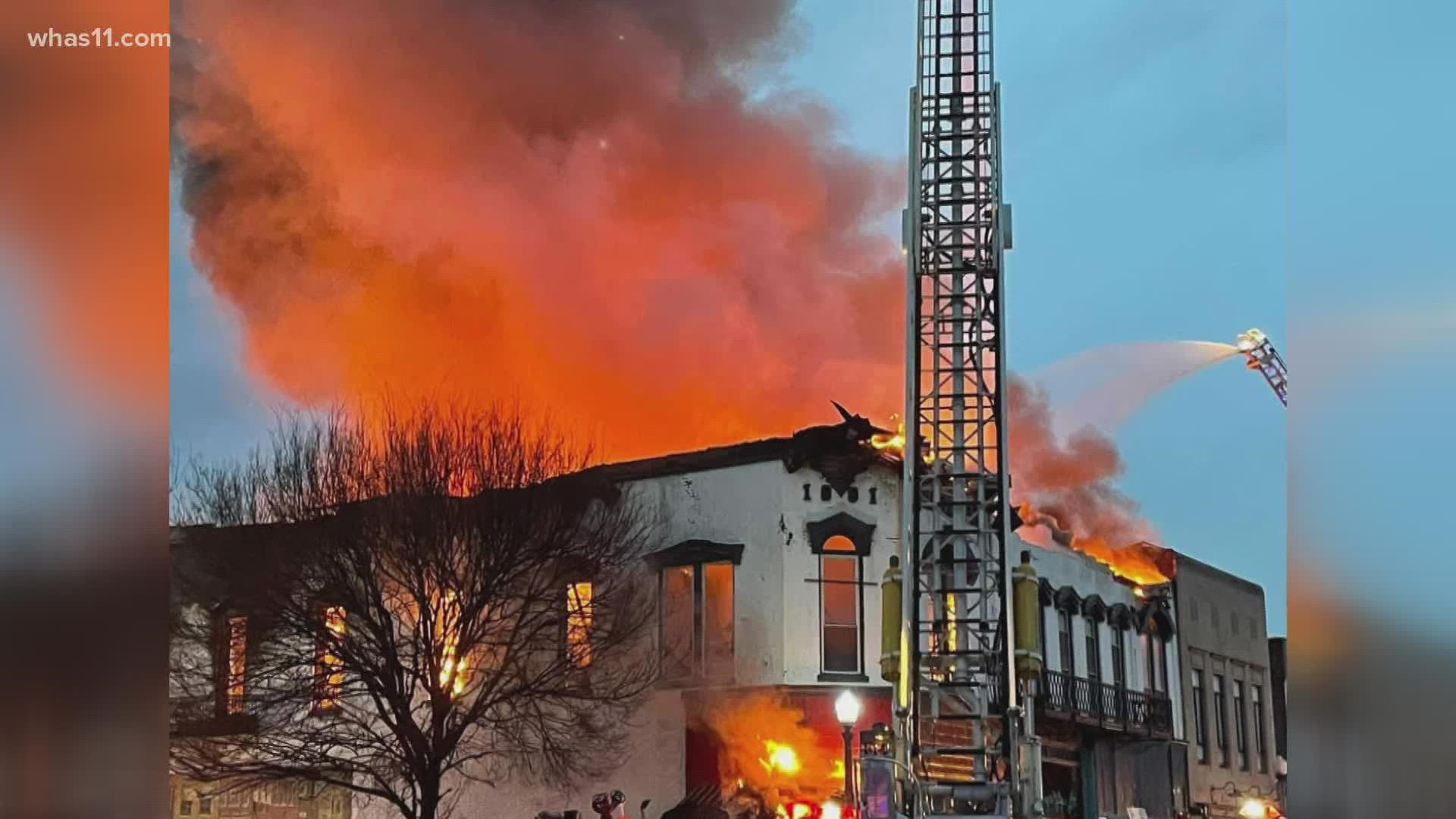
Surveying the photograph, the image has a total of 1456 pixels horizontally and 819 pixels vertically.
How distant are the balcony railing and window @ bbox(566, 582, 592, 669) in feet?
16.2

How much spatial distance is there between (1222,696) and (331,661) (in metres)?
9.47

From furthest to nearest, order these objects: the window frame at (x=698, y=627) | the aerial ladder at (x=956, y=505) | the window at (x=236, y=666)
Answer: the window frame at (x=698, y=627)
the window at (x=236, y=666)
the aerial ladder at (x=956, y=505)

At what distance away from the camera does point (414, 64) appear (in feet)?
53.3

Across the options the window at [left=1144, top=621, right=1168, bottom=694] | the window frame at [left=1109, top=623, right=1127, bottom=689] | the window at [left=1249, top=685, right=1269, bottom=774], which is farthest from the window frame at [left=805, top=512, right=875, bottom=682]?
the window at [left=1249, top=685, right=1269, bottom=774]

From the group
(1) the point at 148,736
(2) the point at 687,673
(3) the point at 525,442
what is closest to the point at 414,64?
(3) the point at 525,442

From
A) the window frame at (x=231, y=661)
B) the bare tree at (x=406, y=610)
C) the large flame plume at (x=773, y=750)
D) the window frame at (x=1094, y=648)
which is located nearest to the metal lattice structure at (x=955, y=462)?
the window frame at (x=1094, y=648)

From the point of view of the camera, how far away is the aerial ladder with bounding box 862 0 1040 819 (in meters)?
11.1

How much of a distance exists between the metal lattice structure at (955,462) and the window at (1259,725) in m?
3.54

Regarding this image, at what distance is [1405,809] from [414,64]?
1326cm

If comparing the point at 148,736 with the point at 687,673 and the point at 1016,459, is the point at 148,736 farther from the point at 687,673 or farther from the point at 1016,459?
the point at 1016,459

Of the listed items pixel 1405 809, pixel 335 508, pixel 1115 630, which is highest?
pixel 335 508

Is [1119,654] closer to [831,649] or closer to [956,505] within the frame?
[831,649]

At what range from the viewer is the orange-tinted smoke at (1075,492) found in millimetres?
14673

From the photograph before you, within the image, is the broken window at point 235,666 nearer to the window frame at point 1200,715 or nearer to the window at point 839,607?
the window at point 839,607
